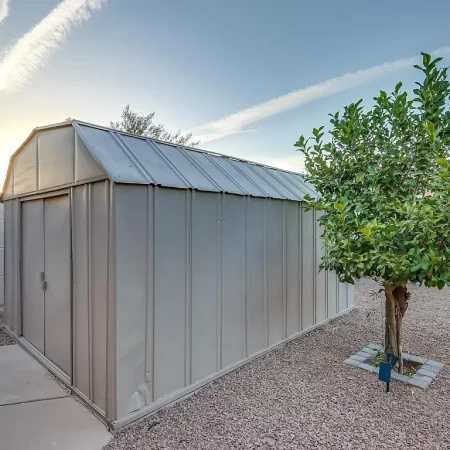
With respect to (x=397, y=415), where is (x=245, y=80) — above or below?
above

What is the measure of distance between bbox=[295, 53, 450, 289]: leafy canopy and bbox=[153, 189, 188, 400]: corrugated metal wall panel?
1578mm

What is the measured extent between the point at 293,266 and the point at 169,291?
233cm

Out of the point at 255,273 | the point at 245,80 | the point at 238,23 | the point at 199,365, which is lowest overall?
the point at 199,365

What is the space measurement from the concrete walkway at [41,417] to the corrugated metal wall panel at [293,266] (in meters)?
2.84

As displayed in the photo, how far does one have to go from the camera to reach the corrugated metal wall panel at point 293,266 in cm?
437

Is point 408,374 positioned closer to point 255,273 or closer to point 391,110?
point 255,273

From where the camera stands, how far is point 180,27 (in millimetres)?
5457

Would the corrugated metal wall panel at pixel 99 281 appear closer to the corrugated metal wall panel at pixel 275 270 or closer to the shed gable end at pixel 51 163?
the shed gable end at pixel 51 163

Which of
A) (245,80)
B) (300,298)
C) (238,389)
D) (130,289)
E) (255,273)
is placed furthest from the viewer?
(245,80)

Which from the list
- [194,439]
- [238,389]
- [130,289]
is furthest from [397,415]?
[130,289]

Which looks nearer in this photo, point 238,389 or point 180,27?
point 238,389

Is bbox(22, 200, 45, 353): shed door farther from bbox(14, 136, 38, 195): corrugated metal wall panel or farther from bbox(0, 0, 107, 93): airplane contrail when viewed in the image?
bbox(0, 0, 107, 93): airplane contrail

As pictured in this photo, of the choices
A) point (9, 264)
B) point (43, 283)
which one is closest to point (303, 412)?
point (43, 283)

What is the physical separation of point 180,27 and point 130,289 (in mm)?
5185
